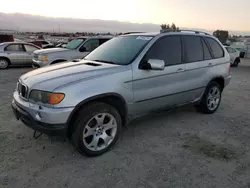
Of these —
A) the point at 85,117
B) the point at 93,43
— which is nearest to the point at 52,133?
the point at 85,117

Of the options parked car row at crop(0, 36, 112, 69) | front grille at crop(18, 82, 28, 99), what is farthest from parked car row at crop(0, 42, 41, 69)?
front grille at crop(18, 82, 28, 99)

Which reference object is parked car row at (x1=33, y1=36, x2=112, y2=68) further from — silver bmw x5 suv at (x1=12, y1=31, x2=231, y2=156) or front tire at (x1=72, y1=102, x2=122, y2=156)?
front tire at (x1=72, y1=102, x2=122, y2=156)

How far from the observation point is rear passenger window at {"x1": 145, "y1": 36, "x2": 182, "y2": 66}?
414 cm

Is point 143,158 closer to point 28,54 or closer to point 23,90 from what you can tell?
point 23,90

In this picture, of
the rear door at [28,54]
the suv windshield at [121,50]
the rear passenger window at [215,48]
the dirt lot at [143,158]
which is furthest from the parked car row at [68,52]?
the rear passenger window at [215,48]

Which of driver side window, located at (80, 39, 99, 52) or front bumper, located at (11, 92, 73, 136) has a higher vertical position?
driver side window, located at (80, 39, 99, 52)

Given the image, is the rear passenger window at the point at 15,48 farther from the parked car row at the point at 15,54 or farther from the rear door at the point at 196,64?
the rear door at the point at 196,64

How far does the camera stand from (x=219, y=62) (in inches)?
215

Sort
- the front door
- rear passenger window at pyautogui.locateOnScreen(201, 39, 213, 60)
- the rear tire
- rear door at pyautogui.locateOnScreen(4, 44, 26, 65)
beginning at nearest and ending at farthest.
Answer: the front door → rear passenger window at pyautogui.locateOnScreen(201, 39, 213, 60) → the rear tire → rear door at pyautogui.locateOnScreen(4, 44, 26, 65)

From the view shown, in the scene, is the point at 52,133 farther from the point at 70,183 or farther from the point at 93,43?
the point at 93,43

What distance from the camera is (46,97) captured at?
124 inches

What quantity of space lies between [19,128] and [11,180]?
1.64 m

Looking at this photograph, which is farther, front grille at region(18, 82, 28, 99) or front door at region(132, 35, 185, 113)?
front door at region(132, 35, 185, 113)

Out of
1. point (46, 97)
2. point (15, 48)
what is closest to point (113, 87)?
point (46, 97)
